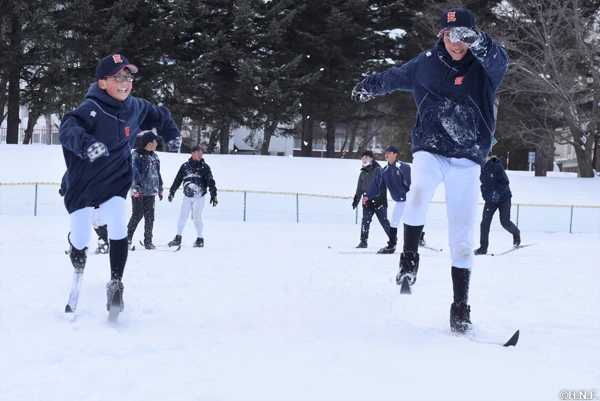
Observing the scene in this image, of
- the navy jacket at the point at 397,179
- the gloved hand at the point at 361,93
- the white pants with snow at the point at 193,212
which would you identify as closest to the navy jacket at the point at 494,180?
the navy jacket at the point at 397,179

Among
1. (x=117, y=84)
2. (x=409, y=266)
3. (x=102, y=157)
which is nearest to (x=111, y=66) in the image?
(x=117, y=84)

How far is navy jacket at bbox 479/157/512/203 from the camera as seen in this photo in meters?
10.9

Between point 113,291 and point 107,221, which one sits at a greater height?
point 107,221

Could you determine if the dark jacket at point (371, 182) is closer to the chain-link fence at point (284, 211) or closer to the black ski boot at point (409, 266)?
the chain-link fence at point (284, 211)

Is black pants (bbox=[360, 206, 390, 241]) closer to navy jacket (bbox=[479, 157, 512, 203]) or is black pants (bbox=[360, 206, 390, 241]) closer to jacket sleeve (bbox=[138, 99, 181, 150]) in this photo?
navy jacket (bbox=[479, 157, 512, 203])

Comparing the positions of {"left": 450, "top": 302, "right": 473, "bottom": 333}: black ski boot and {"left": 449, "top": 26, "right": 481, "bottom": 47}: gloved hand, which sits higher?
{"left": 449, "top": 26, "right": 481, "bottom": 47}: gloved hand

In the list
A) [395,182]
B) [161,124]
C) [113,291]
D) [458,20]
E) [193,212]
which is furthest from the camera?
[193,212]

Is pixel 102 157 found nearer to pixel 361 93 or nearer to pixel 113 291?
pixel 113 291

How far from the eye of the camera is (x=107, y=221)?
4.60 metres

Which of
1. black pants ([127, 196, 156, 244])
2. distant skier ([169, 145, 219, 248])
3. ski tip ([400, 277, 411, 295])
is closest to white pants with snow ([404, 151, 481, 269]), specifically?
ski tip ([400, 277, 411, 295])

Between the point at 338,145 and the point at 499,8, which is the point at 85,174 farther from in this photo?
the point at 338,145

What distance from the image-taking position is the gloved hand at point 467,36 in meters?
3.69

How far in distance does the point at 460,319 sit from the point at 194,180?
8.01m

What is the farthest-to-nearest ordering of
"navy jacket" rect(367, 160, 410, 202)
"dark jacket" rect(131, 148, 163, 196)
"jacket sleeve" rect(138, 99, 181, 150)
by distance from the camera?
"navy jacket" rect(367, 160, 410, 202) < "dark jacket" rect(131, 148, 163, 196) < "jacket sleeve" rect(138, 99, 181, 150)
